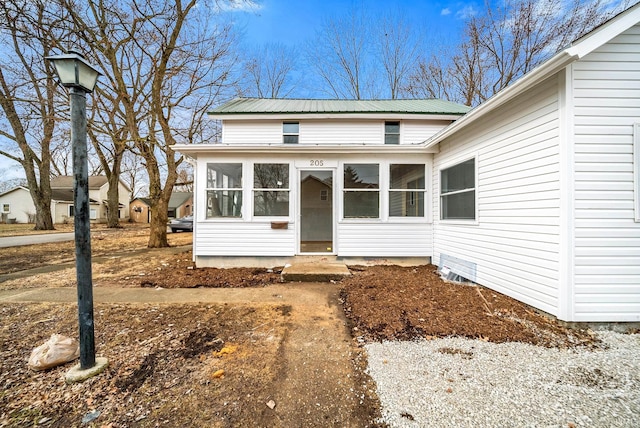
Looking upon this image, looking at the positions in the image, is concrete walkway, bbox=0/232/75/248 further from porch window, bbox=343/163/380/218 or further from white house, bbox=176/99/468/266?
porch window, bbox=343/163/380/218

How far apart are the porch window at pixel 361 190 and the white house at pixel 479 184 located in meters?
0.03

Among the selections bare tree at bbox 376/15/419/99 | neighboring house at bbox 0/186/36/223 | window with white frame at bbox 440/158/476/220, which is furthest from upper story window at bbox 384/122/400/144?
neighboring house at bbox 0/186/36/223

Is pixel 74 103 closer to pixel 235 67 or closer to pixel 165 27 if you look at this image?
pixel 165 27

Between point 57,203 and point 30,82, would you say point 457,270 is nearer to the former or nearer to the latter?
point 30,82

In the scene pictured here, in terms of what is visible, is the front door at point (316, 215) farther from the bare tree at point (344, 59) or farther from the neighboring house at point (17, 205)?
the neighboring house at point (17, 205)

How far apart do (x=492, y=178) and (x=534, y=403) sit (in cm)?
345

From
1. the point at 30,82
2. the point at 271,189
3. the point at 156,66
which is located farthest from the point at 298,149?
the point at 30,82

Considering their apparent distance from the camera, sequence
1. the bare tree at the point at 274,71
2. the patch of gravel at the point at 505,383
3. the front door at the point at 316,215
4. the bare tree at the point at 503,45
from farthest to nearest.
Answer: the bare tree at the point at 274,71
the bare tree at the point at 503,45
the front door at the point at 316,215
the patch of gravel at the point at 505,383

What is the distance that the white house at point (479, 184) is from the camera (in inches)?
122

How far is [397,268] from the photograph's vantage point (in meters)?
6.01

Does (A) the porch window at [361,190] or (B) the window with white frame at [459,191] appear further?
(A) the porch window at [361,190]

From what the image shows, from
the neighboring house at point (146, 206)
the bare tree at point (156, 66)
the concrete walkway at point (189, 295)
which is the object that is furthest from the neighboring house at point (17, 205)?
the concrete walkway at point (189, 295)

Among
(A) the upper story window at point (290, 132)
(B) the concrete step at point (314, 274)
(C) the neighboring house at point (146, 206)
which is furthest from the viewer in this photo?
(C) the neighboring house at point (146, 206)

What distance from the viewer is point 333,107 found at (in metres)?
9.17
